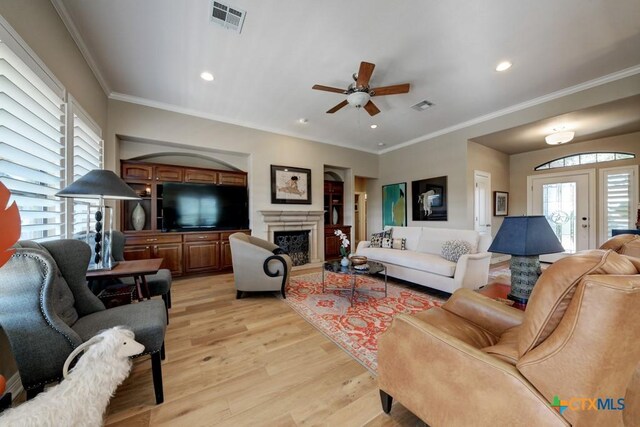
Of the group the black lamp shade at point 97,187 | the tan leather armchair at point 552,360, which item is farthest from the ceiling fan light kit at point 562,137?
the black lamp shade at point 97,187

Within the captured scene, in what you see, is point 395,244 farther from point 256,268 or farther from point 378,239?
point 256,268

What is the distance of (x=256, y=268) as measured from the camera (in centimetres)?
301

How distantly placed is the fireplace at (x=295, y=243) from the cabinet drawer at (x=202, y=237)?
1177 mm

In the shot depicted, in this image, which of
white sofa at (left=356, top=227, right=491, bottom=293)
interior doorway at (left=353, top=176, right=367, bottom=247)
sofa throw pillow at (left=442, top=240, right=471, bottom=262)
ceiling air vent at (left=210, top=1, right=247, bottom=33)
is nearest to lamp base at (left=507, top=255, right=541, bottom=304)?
white sofa at (left=356, top=227, right=491, bottom=293)

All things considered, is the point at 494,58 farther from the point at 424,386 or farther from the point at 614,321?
the point at 424,386

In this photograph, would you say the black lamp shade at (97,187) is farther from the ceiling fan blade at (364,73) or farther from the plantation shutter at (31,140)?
the ceiling fan blade at (364,73)

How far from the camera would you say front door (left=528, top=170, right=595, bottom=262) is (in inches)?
188

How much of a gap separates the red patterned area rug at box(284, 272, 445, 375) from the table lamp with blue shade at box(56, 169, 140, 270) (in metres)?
1.95

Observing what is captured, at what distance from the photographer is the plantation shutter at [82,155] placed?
7.68 feet

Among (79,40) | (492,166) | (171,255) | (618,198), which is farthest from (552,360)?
(618,198)

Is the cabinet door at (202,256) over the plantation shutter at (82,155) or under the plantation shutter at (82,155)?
under

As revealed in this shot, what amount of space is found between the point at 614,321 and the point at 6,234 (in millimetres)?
1748

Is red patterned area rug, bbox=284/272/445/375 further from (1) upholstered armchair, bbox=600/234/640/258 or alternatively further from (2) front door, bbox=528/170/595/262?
(2) front door, bbox=528/170/595/262

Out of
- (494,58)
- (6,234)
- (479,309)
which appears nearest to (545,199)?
(494,58)
